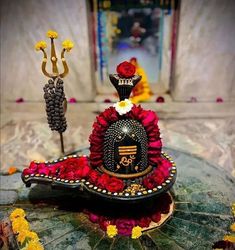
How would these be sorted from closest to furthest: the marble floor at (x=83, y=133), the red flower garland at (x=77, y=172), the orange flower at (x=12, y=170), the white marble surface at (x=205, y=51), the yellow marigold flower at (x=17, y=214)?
1. the red flower garland at (x=77, y=172)
2. the yellow marigold flower at (x=17, y=214)
3. the orange flower at (x=12, y=170)
4. the marble floor at (x=83, y=133)
5. the white marble surface at (x=205, y=51)

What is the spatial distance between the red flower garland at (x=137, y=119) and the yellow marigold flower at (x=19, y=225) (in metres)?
1.13

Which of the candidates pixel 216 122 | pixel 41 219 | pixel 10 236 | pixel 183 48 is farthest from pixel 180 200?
pixel 183 48

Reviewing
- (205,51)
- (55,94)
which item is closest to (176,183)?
(55,94)

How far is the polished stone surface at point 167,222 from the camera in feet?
12.1

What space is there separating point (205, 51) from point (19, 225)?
4.92 metres

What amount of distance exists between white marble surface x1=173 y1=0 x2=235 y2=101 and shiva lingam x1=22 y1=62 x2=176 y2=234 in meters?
3.43

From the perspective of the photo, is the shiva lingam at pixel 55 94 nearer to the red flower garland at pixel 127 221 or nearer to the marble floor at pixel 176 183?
the marble floor at pixel 176 183

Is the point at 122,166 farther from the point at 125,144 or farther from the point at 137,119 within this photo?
the point at 137,119

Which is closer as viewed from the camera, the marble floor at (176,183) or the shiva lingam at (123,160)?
the shiva lingam at (123,160)

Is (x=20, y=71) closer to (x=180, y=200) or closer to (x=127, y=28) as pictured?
(x=127, y=28)

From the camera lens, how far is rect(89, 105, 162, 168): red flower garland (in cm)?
374

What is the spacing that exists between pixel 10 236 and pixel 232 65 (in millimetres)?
5375

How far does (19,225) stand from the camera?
385cm

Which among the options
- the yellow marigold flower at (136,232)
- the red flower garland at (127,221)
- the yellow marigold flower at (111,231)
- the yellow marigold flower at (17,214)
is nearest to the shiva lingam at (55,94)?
the yellow marigold flower at (17,214)
